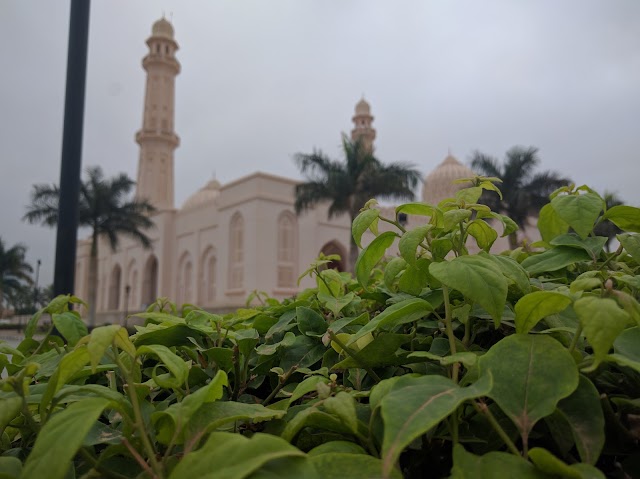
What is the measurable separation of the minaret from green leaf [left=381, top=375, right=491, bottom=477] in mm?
25741

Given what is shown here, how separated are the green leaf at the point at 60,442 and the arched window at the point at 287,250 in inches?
771

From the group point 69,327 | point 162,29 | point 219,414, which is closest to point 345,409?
point 219,414

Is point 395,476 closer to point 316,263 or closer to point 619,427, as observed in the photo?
point 619,427

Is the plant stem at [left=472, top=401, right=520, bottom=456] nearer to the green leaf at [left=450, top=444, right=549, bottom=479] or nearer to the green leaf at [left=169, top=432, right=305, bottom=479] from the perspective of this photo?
the green leaf at [left=450, top=444, right=549, bottom=479]

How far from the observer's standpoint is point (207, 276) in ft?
73.3

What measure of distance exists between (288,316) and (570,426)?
51 cm

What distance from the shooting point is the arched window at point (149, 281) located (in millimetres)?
25125

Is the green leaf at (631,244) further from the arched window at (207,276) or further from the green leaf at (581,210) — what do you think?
the arched window at (207,276)

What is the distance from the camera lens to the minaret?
25344mm

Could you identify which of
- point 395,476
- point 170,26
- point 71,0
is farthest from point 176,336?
point 170,26

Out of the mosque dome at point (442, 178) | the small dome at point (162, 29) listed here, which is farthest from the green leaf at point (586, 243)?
the small dome at point (162, 29)

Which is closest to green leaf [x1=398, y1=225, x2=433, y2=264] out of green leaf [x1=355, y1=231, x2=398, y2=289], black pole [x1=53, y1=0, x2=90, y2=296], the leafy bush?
the leafy bush

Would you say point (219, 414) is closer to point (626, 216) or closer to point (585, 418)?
point (585, 418)

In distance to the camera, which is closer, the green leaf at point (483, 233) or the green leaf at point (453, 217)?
the green leaf at point (453, 217)
